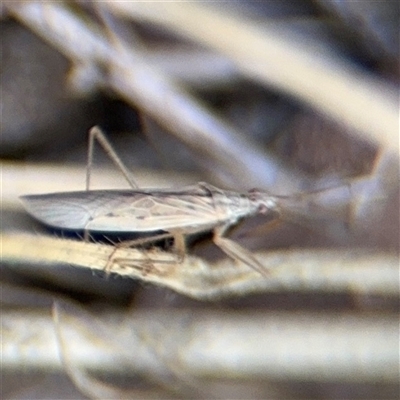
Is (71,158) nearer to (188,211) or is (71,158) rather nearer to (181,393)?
(188,211)

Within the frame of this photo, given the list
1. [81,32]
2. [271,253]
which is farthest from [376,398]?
[81,32]

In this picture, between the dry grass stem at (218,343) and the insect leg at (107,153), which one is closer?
the dry grass stem at (218,343)

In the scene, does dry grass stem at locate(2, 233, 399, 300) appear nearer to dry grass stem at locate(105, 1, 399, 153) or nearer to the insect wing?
the insect wing

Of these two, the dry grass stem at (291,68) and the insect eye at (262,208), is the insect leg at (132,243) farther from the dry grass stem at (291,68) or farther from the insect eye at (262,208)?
the dry grass stem at (291,68)

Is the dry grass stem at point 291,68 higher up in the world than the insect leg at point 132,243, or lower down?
higher up

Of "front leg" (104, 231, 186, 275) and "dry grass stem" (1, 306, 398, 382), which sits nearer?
"dry grass stem" (1, 306, 398, 382)

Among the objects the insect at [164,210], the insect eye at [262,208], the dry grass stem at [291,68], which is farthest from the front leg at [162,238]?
the dry grass stem at [291,68]

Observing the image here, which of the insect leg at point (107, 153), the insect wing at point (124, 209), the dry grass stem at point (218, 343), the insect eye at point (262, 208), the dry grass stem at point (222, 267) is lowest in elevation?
the dry grass stem at point (218, 343)

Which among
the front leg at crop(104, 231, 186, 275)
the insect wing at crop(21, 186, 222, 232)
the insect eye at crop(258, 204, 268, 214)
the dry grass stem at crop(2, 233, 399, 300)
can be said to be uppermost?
the insect eye at crop(258, 204, 268, 214)

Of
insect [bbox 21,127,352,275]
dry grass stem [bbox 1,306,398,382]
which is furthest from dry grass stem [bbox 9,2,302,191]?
dry grass stem [bbox 1,306,398,382]
